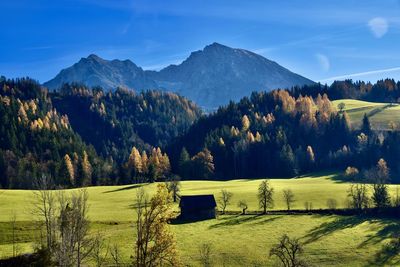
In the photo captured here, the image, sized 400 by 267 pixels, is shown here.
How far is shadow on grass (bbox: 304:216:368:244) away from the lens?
8326 centimetres

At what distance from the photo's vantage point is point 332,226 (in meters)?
90.1

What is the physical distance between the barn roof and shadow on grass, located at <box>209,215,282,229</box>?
5062 mm

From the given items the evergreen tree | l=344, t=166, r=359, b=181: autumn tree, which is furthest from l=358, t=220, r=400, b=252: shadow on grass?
the evergreen tree

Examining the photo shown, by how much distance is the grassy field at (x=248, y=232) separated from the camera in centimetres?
7206

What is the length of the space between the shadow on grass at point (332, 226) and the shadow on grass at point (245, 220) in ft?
35.5

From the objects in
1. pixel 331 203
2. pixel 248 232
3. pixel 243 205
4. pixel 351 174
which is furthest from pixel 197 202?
pixel 351 174

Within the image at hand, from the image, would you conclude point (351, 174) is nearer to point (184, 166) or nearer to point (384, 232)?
point (184, 166)

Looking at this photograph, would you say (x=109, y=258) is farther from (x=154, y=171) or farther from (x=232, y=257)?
(x=154, y=171)

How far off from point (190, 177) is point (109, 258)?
123 metres

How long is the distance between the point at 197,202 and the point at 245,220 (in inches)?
480

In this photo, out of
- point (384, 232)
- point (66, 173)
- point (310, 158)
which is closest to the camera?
point (384, 232)

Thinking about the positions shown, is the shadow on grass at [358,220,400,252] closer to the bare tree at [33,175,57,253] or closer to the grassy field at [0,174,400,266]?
the grassy field at [0,174,400,266]

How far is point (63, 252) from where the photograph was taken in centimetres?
4144

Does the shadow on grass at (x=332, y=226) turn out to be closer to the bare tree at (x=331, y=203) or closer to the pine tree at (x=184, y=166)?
the bare tree at (x=331, y=203)
